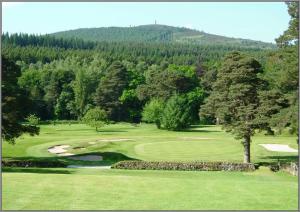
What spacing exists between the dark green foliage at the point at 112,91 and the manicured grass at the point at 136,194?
84570 mm

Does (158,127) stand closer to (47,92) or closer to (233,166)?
(47,92)

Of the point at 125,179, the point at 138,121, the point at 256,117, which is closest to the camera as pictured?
the point at 125,179

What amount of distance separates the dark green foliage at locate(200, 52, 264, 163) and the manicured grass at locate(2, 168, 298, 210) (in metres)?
18.8

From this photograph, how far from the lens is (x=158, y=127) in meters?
92.5

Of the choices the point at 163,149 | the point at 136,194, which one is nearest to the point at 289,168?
the point at 163,149

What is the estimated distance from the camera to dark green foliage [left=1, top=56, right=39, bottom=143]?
126 ft

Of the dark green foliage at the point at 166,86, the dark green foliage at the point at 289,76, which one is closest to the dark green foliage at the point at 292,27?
the dark green foliage at the point at 289,76

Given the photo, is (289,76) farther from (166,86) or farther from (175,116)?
(166,86)

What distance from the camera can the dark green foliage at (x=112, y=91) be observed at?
366 feet

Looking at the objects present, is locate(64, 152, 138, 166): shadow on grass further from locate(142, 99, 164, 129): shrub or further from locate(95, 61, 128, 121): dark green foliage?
locate(95, 61, 128, 121): dark green foliage

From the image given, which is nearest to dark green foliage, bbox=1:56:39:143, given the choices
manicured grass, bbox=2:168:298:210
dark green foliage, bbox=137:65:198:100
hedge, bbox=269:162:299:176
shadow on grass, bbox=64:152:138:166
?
shadow on grass, bbox=64:152:138:166

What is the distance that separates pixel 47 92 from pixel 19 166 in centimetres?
6967

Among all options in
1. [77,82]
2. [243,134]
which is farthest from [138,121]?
[243,134]

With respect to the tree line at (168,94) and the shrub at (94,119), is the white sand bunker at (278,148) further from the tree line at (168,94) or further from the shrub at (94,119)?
the shrub at (94,119)
